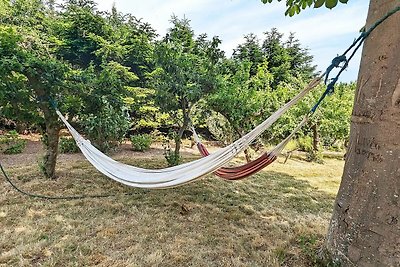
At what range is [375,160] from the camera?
1132 mm

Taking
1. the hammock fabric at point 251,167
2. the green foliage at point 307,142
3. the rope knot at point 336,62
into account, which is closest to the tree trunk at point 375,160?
the rope knot at point 336,62

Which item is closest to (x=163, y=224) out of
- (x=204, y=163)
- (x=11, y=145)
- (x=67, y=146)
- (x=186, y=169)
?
(x=186, y=169)

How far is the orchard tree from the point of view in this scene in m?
1.08

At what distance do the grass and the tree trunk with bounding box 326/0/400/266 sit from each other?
0.37 meters

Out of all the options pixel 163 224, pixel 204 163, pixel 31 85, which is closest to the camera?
pixel 204 163

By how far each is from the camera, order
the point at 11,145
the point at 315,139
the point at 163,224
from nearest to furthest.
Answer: the point at 163,224, the point at 11,145, the point at 315,139

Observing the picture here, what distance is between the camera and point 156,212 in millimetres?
2535

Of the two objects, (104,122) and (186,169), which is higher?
(104,122)

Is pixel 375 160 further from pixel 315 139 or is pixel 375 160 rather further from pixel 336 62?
pixel 315 139

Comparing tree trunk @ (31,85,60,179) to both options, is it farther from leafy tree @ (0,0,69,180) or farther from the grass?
the grass

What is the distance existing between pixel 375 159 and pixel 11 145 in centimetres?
598

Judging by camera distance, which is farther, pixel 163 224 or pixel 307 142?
pixel 307 142

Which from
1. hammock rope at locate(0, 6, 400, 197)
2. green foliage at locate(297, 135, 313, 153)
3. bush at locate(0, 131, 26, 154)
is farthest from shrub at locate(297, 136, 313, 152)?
bush at locate(0, 131, 26, 154)

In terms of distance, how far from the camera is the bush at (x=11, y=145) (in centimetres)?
511
